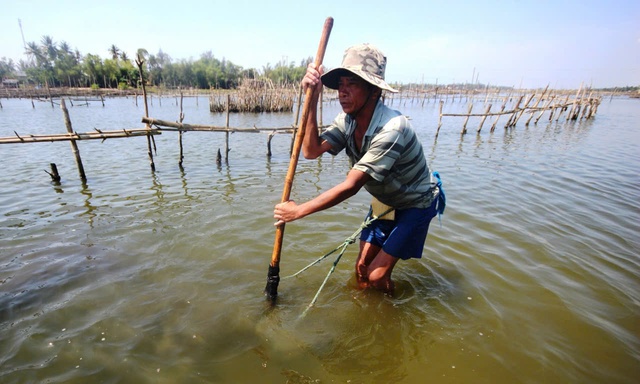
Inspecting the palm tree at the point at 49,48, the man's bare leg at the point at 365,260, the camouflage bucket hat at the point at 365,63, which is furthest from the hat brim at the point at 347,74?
the palm tree at the point at 49,48

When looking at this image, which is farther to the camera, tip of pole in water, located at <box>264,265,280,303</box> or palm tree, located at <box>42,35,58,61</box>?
palm tree, located at <box>42,35,58,61</box>

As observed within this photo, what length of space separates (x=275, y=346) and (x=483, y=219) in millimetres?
4732

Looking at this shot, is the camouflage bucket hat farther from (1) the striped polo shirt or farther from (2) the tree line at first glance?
(2) the tree line

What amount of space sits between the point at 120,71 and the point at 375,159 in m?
65.1

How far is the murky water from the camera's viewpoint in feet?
8.23

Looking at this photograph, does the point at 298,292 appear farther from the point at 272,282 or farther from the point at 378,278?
the point at 378,278

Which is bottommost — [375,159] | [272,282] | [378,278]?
[272,282]

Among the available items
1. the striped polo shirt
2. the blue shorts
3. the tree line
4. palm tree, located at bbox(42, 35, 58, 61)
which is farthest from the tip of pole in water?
palm tree, located at bbox(42, 35, 58, 61)

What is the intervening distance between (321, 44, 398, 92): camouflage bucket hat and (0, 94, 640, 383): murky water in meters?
2.35

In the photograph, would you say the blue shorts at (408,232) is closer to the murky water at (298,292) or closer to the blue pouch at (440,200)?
the blue pouch at (440,200)

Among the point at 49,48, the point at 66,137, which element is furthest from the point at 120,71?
the point at 66,137

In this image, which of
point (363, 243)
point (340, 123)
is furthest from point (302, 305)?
point (340, 123)

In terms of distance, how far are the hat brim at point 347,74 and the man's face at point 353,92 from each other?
0.05 meters

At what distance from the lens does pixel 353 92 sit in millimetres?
2375
